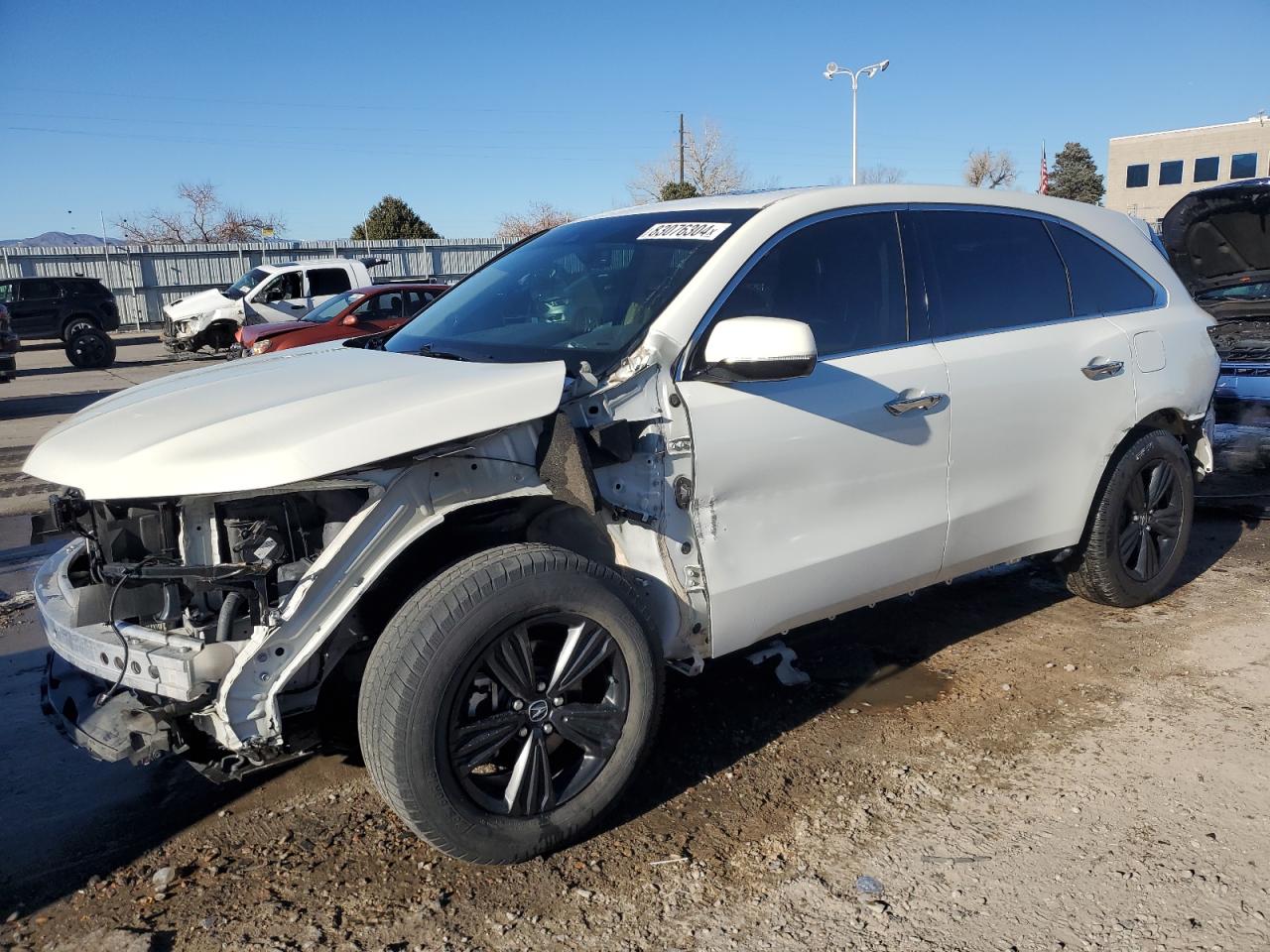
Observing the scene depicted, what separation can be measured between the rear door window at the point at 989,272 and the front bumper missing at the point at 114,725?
9.27 ft

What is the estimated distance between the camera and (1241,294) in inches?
312

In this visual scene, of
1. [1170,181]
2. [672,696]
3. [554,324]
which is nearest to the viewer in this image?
[554,324]

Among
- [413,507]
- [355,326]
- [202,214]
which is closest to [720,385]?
[413,507]

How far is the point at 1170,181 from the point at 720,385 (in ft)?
210

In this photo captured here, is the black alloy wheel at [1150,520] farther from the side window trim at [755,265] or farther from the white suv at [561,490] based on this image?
the side window trim at [755,265]

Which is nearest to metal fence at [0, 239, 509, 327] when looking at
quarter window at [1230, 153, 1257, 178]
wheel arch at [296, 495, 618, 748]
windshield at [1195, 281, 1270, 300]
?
windshield at [1195, 281, 1270, 300]

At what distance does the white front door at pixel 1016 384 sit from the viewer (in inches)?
146

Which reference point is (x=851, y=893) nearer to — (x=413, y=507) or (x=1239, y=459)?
(x=413, y=507)

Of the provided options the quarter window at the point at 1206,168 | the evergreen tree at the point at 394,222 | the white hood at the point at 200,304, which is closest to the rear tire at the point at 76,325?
the white hood at the point at 200,304

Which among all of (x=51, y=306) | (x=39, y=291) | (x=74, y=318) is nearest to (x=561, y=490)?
(x=74, y=318)

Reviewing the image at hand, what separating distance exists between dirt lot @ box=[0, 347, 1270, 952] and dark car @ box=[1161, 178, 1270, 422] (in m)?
2.91

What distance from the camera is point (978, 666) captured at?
4.18 m

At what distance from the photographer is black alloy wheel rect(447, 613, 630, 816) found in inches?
106

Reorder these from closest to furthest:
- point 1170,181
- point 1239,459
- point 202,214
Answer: point 1239,459
point 202,214
point 1170,181
